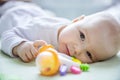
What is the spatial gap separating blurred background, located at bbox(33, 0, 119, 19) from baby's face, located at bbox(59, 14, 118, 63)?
84cm

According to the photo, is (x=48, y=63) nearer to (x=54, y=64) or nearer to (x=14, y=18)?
(x=54, y=64)

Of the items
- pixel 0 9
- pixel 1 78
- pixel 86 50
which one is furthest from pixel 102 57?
pixel 0 9

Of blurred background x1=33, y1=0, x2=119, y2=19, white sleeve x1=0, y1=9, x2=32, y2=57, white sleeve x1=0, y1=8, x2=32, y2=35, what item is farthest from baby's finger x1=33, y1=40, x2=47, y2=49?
blurred background x1=33, y1=0, x2=119, y2=19

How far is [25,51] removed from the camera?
0.98m

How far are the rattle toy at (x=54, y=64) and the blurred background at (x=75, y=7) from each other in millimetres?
1002

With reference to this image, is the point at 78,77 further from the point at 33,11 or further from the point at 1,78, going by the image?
the point at 33,11

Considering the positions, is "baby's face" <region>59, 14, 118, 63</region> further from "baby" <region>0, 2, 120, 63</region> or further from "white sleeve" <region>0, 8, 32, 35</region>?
"white sleeve" <region>0, 8, 32, 35</region>

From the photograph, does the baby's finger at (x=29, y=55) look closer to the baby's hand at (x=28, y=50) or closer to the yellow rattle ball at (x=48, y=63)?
the baby's hand at (x=28, y=50)

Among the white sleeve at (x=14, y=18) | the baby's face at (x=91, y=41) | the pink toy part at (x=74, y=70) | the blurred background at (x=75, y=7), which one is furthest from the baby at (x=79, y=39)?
the blurred background at (x=75, y=7)

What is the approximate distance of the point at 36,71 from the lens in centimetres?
87

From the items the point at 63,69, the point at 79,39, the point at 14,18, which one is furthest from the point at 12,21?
the point at 63,69

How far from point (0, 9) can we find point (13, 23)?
259 mm

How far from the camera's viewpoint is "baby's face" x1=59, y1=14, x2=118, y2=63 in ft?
3.23

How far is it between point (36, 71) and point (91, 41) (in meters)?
0.23
